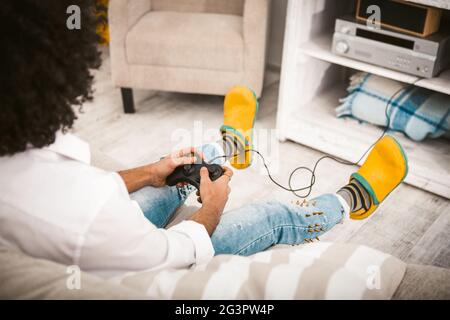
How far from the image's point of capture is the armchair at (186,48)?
192cm

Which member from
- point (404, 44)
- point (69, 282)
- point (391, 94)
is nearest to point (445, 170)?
point (391, 94)

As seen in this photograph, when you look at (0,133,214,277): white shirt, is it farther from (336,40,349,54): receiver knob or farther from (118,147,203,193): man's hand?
(336,40,349,54): receiver knob

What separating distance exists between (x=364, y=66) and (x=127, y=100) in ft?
3.59

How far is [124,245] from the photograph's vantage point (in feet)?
2.37

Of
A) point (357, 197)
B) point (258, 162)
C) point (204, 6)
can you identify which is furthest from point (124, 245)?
point (204, 6)

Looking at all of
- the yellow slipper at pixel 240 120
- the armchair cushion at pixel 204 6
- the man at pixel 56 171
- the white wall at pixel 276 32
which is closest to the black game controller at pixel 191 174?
the man at pixel 56 171

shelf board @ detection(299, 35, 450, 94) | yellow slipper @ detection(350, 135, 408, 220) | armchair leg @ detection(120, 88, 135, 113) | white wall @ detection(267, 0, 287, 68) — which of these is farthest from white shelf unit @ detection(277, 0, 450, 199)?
armchair leg @ detection(120, 88, 135, 113)

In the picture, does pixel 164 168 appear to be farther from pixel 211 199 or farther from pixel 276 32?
pixel 276 32

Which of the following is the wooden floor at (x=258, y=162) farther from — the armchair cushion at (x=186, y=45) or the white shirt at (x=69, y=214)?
the white shirt at (x=69, y=214)

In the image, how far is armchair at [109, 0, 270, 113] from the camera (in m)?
1.92

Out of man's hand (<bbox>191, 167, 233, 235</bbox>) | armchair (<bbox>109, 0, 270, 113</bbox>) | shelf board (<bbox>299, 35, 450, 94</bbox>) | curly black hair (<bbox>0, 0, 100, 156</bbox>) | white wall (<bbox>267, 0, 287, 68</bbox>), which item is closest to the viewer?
curly black hair (<bbox>0, 0, 100, 156</bbox>)

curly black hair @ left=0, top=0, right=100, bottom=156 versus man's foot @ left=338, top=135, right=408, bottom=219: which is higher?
curly black hair @ left=0, top=0, right=100, bottom=156

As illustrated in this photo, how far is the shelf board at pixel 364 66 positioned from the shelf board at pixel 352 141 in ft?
0.91

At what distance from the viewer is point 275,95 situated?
236cm
